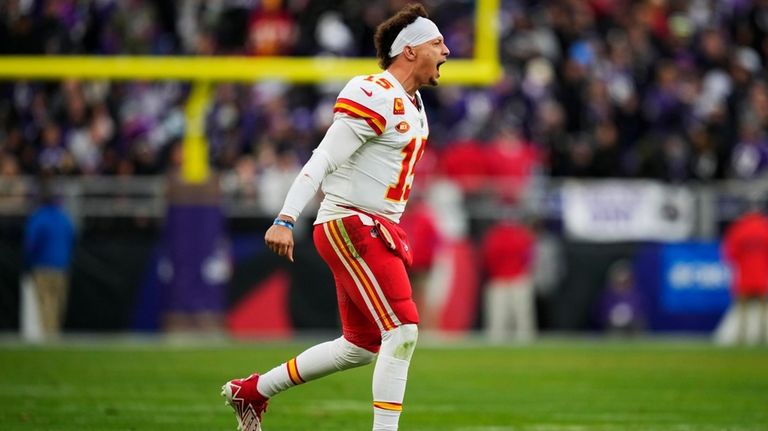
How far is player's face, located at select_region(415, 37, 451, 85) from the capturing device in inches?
263

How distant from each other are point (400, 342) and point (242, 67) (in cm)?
998

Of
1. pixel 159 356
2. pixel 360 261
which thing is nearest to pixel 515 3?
pixel 159 356

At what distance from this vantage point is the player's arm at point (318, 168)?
625 cm

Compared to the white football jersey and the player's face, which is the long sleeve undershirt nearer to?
the white football jersey

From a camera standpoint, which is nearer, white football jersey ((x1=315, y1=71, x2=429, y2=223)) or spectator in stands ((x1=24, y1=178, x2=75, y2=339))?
white football jersey ((x1=315, y1=71, x2=429, y2=223))

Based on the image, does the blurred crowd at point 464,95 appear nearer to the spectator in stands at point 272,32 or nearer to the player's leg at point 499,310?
the spectator in stands at point 272,32

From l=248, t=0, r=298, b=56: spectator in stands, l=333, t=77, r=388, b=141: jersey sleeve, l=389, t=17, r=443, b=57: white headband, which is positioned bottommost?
l=333, t=77, r=388, b=141: jersey sleeve

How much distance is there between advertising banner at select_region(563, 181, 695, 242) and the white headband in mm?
12240

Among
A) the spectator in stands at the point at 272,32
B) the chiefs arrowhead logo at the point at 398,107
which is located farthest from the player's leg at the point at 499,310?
the chiefs arrowhead logo at the point at 398,107

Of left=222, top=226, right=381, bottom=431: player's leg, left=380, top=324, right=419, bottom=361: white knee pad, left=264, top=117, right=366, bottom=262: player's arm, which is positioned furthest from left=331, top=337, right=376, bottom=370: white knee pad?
left=264, top=117, right=366, bottom=262: player's arm

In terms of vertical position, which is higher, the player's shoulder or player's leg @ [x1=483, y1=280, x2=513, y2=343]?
the player's shoulder

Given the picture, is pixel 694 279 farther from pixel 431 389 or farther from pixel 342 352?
pixel 342 352

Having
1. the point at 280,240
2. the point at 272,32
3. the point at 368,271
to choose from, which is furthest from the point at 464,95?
the point at 280,240

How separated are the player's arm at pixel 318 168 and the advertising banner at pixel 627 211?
41.3 ft
